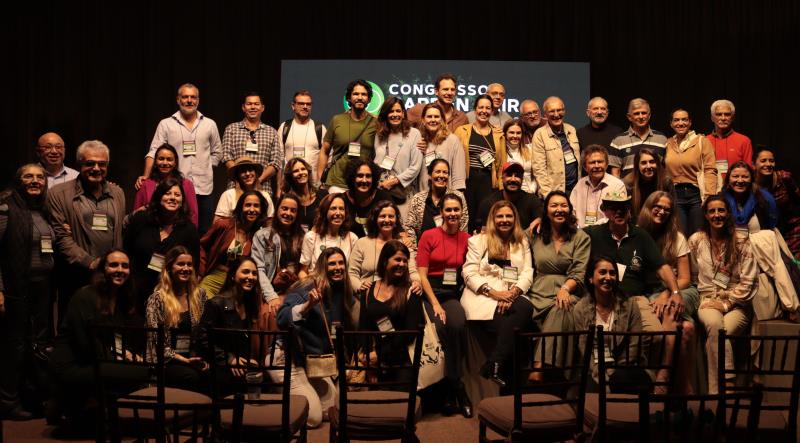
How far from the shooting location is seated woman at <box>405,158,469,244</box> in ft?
19.9

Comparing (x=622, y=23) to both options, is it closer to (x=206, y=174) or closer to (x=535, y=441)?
(x=206, y=174)

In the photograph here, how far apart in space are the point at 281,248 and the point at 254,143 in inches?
51.2

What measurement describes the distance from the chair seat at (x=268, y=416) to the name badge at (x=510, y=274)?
5.76 ft

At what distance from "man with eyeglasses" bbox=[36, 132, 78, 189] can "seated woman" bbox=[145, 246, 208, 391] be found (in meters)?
1.71

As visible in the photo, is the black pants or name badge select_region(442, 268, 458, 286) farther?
name badge select_region(442, 268, 458, 286)

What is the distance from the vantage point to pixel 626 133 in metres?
6.79

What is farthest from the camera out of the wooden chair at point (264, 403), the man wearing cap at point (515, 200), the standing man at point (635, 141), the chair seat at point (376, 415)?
the standing man at point (635, 141)

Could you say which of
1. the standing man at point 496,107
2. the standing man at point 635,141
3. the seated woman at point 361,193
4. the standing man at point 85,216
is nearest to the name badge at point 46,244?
the standing man at point 85,216

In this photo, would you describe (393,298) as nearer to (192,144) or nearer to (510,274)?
(510,274)

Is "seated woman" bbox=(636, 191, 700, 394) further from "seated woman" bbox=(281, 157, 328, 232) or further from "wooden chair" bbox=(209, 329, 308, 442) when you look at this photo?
"wooden chair" bbox=(209, 329, 308, 442)

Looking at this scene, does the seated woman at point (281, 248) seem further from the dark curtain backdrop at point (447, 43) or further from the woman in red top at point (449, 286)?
the dark curtain backdrop at point (447, 43)

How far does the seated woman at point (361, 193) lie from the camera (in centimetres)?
604

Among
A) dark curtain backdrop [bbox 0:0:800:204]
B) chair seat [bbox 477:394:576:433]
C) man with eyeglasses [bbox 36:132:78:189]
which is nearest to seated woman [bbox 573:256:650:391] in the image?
chair seat [bbox 477:394:576:433]

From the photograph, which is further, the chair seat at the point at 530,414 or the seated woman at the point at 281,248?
the seated woman at the point at 281,248
